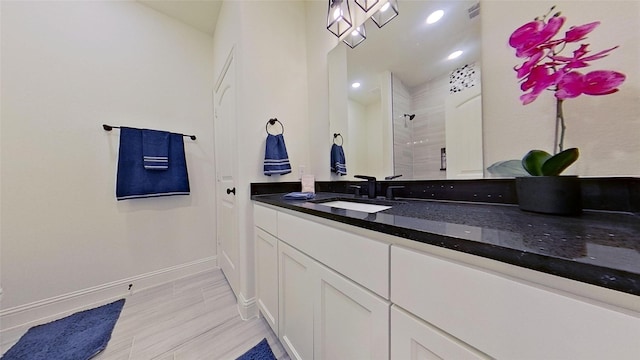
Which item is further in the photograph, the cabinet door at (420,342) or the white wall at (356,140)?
the white wall at (356,140)

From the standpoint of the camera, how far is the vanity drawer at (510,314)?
9.9 inches

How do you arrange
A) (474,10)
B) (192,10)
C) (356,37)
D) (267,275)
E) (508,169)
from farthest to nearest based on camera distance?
1. (192,10)
2. (356,37)
3. (267,275)
4. (474,10)
5. (508,169)

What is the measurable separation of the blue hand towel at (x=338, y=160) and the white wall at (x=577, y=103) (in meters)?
0.81

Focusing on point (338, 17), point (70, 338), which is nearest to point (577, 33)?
point (338, 17)

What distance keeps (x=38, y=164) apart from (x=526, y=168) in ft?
8.85

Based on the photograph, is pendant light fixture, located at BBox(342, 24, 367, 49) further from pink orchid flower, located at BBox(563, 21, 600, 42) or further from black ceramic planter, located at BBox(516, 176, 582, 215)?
black ceramic planter, located at BBox(516, 176, 582, 215)

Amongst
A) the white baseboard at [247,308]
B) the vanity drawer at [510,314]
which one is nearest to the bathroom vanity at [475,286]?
the vanity drawer at [510,314]

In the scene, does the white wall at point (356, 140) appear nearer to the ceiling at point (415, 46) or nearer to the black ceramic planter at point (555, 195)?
the ceiling at point (415, 46)

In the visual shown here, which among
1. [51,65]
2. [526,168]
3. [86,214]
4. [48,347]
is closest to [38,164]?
[86,214]

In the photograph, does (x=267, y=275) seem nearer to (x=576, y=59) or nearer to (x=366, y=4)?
(x=576, y=59)

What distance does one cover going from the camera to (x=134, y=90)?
1.73 m

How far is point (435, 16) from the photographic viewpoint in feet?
3.06

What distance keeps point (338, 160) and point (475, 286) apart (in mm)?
1169

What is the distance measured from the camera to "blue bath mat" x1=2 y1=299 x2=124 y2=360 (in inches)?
41.8
